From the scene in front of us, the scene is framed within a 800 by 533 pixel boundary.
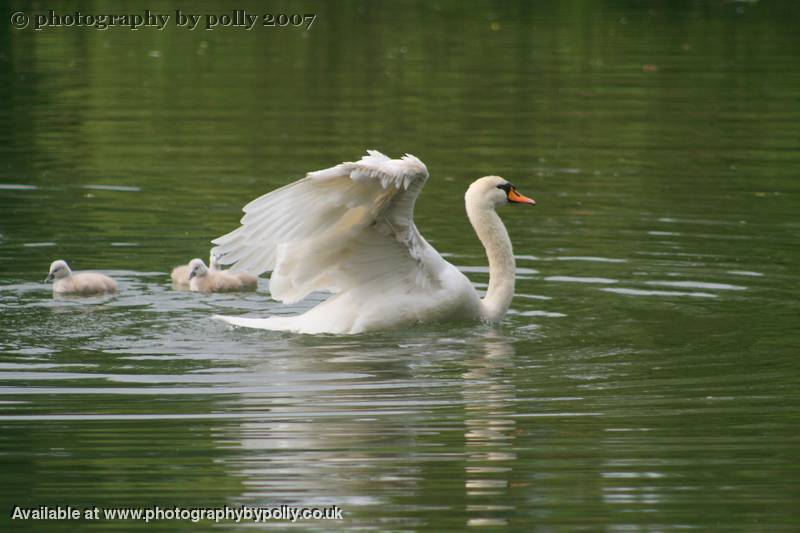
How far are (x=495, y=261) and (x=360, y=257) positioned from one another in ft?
3.48

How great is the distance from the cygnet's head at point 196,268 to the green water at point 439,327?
Answer: 0.71ft

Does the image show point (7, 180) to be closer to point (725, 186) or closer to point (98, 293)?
point (98, 293)

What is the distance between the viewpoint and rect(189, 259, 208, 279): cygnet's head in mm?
13414

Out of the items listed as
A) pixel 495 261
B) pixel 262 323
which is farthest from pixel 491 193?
pixel 262 323

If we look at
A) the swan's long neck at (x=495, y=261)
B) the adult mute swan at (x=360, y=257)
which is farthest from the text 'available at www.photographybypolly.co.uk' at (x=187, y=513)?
the swan's long neck at (x=495, y=261)

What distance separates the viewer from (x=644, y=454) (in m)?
8.59

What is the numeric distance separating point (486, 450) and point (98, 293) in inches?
210

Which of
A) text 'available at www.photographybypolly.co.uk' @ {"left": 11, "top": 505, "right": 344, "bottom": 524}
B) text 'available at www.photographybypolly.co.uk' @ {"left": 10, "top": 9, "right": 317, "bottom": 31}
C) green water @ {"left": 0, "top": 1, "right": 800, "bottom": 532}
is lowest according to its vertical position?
text 'available at www.photographybypolly.co.uk' @ {"left": 11, "top": 505, "right": 344, "bottom": 524}

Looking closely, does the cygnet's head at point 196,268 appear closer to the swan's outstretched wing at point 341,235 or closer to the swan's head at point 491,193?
the swan's outstretched wing at point 341,235

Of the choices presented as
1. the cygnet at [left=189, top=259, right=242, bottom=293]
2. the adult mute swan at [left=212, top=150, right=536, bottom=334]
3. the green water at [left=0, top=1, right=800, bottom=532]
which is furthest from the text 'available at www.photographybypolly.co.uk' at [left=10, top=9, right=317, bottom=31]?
the adult mute swan at [left=212, top=150, right=536, bottom=334]

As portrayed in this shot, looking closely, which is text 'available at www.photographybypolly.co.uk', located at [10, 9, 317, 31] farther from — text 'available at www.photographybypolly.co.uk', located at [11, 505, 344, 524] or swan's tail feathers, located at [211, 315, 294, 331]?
text 'available at www.photographybypolly.co.uk', located at [11, 505, 344, 524]

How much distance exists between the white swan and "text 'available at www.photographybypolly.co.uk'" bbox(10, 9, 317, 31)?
25.3 m

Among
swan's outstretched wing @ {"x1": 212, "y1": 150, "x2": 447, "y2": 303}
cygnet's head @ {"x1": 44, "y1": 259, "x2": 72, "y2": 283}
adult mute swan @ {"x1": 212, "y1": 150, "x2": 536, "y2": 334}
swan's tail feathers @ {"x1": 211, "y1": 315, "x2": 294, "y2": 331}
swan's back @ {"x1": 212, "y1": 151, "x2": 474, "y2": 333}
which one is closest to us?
swan's outstretched wing @ {"x1": 212, "y1": 150, "x2": 447, "y2": 303}

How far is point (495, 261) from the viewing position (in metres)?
12.2
